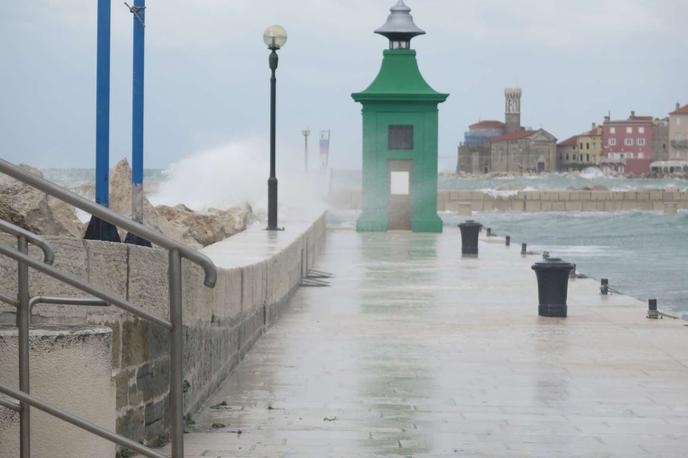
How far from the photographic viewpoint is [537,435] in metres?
8.32

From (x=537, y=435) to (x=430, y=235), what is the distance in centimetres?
2891

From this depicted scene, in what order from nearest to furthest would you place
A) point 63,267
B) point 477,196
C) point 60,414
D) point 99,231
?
point 60,414, point 63,267, point 99,231, point 477,196

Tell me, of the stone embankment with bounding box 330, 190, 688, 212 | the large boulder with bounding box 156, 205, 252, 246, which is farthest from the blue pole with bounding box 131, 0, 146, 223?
the stone embankment with bounding box 330, 190, 688, 212

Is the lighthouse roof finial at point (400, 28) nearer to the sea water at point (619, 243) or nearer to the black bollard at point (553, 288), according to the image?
the sea water at point (619, 243)

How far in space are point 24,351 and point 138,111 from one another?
988 cm

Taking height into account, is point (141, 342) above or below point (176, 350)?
below

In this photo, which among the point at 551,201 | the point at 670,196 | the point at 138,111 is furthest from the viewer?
the point at 670,196

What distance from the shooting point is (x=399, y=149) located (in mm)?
39219

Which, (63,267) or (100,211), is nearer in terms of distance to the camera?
(100,211)

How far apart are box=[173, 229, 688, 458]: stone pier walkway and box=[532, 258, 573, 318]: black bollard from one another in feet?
0.82

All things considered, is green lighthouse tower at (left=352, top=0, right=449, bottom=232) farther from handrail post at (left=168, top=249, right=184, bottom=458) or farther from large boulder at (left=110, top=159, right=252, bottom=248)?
handrail post at (left=168, top=249, right=184, bottom=458)

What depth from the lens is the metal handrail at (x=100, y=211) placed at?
5043mm

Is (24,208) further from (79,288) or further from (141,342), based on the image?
(79,288)

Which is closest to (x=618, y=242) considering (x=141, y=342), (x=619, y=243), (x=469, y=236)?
(x=619, y=243)
